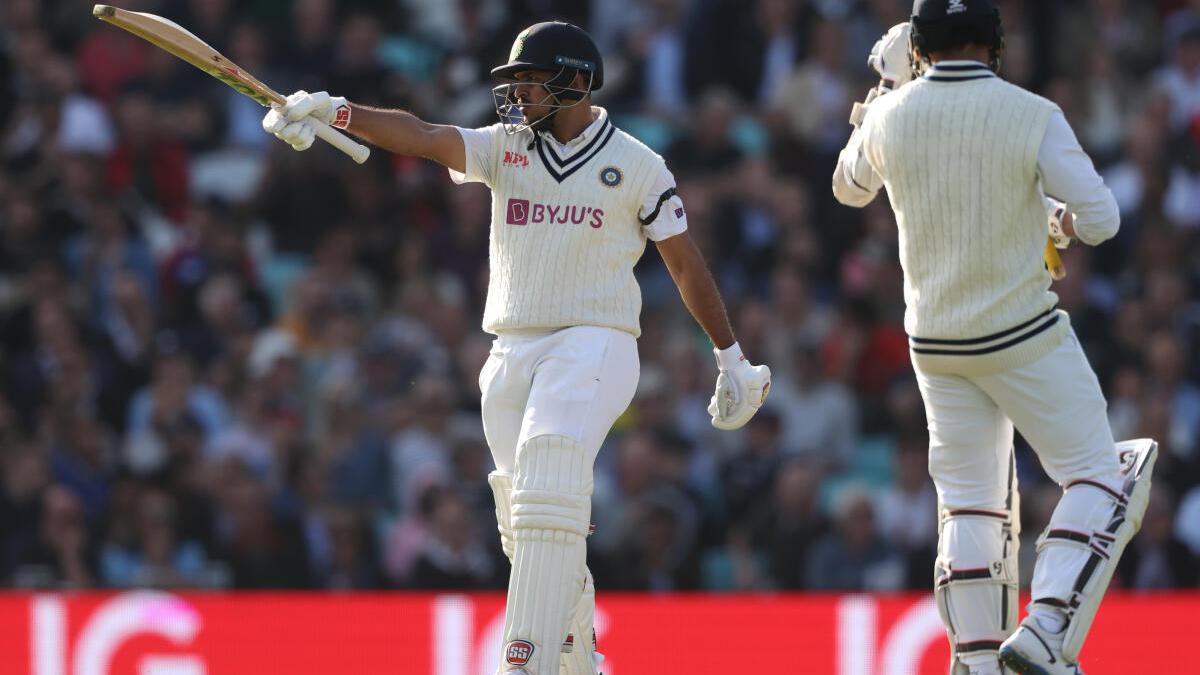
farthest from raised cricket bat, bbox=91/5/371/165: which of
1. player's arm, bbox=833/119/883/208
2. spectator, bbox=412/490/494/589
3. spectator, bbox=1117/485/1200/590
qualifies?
spectator, bbox=1117/485/1200/590

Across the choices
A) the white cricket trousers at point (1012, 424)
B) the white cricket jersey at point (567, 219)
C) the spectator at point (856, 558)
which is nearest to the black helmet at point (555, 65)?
the white cricket jersey at point (567, 219)

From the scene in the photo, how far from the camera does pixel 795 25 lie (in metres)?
11.9

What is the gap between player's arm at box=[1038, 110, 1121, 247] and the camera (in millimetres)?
5391

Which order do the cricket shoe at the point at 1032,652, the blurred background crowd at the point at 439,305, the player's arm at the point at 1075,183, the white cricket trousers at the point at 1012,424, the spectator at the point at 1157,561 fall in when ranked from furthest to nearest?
the blurred background crowd at the point at 439,305
the spectator at the point at 1157,561
the white cricket trousers at the point at 1012,424
the player's arm at the point at 1075,183
the cricket shoe at the point at 1032,652

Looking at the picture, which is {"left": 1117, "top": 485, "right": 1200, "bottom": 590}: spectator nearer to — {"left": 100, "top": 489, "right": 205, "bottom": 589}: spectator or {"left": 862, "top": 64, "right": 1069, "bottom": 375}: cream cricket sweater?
{"left": 862, "top": 64, "right": 1069, "bottom": 375}: cream cricket sweater

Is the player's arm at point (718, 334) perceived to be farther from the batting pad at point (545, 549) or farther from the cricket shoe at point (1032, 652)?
the cricket shoe at point (1032, 652)

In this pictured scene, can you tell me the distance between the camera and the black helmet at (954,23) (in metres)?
5.54

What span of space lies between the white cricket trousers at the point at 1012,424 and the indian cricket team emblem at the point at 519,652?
1.24 meters

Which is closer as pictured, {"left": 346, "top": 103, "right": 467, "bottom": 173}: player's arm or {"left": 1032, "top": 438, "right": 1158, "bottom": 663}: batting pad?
{"left": 1032, "top": 438, "right": 1158, "bottom": 663}: batting pad

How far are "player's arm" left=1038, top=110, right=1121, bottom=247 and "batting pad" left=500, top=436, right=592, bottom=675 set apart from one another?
4.92 feet

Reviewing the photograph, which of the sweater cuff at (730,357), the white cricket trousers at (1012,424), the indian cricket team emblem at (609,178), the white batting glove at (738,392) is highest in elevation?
the indian cricket team emblem at (609,178)

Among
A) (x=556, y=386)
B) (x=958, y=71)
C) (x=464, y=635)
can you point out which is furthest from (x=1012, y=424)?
(x=464, y=635)

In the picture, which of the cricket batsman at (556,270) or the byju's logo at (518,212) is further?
the byju's logo at (518,212)

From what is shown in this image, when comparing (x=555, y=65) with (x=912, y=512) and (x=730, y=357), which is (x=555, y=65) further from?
(x=912, y=512)
